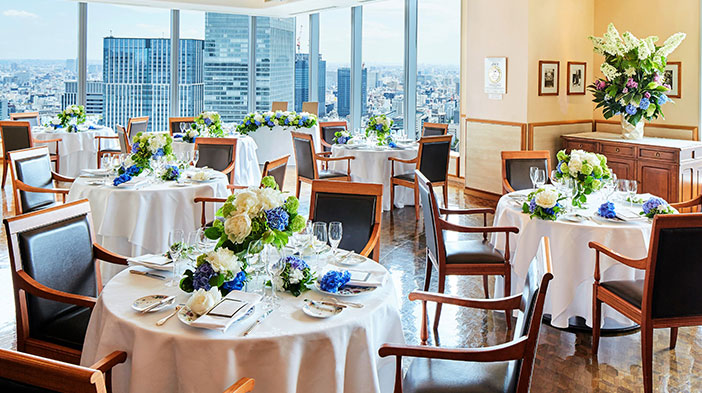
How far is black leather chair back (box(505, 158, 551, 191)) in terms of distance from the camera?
5.43 meters

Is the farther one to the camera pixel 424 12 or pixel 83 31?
pixel 83 31

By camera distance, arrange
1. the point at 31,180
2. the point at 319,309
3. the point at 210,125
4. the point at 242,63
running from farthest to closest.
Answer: the point at 242,63 < the point at 210,125 < the point at 31,180 < the point at 319,309

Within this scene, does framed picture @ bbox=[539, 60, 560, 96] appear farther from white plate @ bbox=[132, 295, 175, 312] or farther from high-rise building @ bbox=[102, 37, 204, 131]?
high-rise building @ bbox=[102, 37, 204, 131]

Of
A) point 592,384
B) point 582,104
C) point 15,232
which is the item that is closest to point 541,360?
point 592,384

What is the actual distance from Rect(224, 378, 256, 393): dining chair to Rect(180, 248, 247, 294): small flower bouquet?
502 millimetres

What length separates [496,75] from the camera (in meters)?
8.25

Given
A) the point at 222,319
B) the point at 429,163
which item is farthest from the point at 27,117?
the point at 222,319

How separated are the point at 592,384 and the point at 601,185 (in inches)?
58.2

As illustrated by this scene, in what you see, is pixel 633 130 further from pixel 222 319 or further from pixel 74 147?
pixel 74 147

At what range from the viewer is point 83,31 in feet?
38.7

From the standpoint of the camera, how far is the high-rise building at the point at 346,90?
1221cm

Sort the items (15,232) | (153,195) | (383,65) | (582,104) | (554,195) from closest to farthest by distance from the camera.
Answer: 1. (15,232)
2. (554,195)
3. (153,195)
4. (582,104)
5. (383,65)

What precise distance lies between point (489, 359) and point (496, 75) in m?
6.65

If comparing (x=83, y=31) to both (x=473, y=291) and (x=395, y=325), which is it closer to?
(x=473, y=291)
